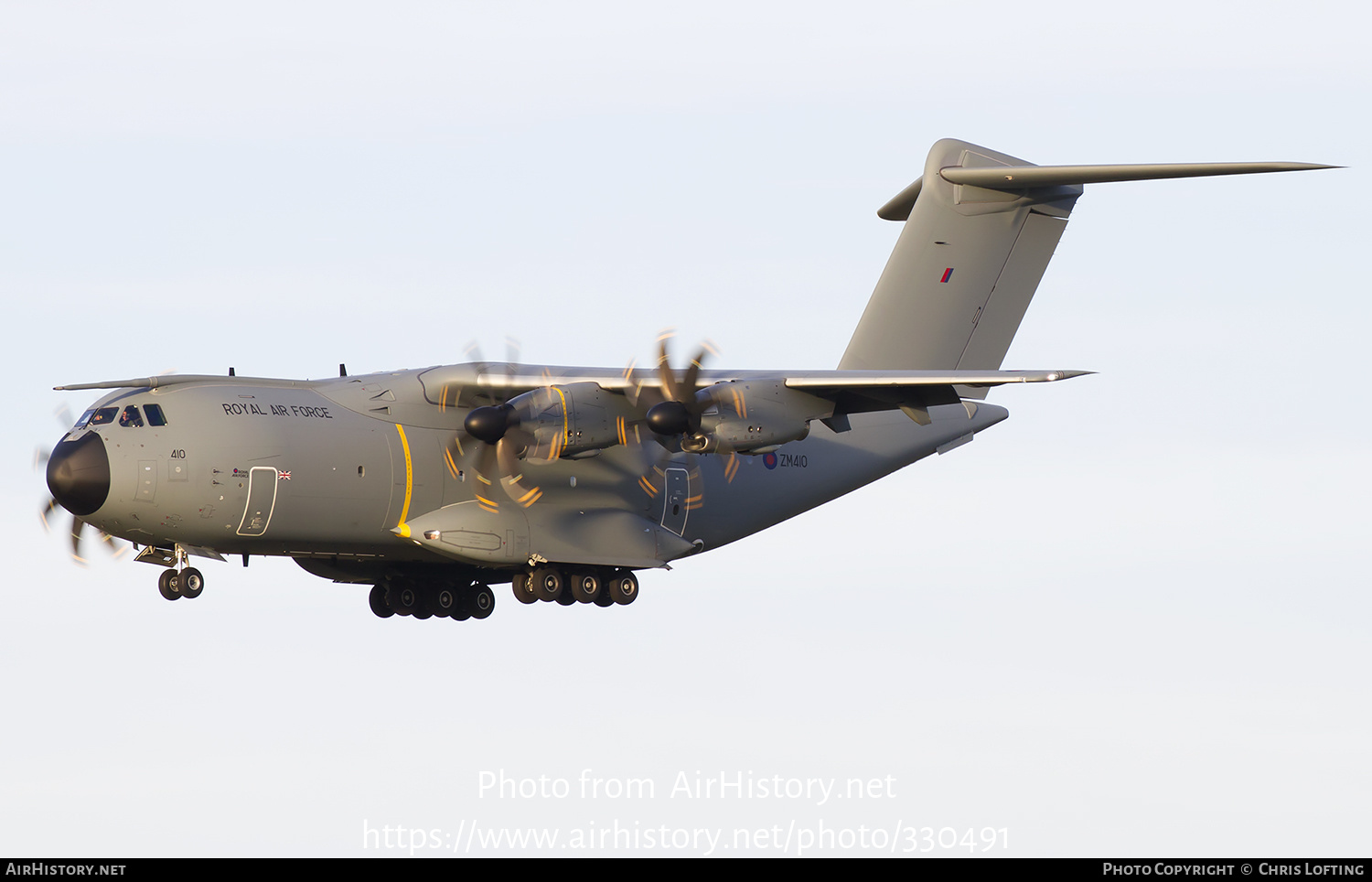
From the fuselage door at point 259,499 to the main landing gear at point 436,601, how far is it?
363 centimetres

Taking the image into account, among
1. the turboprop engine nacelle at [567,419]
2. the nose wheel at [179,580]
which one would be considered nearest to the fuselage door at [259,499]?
the nose wheel at [179,580]

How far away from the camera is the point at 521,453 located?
68.3 ft

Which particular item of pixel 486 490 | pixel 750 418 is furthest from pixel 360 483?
pixel 750 418

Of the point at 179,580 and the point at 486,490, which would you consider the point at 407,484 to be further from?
the point at 179,580

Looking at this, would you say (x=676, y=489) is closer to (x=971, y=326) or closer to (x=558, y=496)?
(x=558, y=496)

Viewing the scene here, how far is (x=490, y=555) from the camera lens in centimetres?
2158

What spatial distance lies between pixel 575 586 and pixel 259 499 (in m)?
4.25

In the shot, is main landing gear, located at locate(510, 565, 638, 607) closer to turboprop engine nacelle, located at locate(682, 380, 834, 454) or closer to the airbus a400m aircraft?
the airbus a400m aircraft

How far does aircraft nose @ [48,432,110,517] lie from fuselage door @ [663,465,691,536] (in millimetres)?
6913

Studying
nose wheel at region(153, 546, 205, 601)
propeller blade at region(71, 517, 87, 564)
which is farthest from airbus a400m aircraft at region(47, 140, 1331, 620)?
propeller blade at region(71, 517, 87, 564)

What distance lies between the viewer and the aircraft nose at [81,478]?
19531 millimetres

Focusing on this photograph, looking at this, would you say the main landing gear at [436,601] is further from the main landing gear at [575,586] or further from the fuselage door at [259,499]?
the fuselage door at [259,499]

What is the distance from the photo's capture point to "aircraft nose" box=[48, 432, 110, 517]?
769 inches
